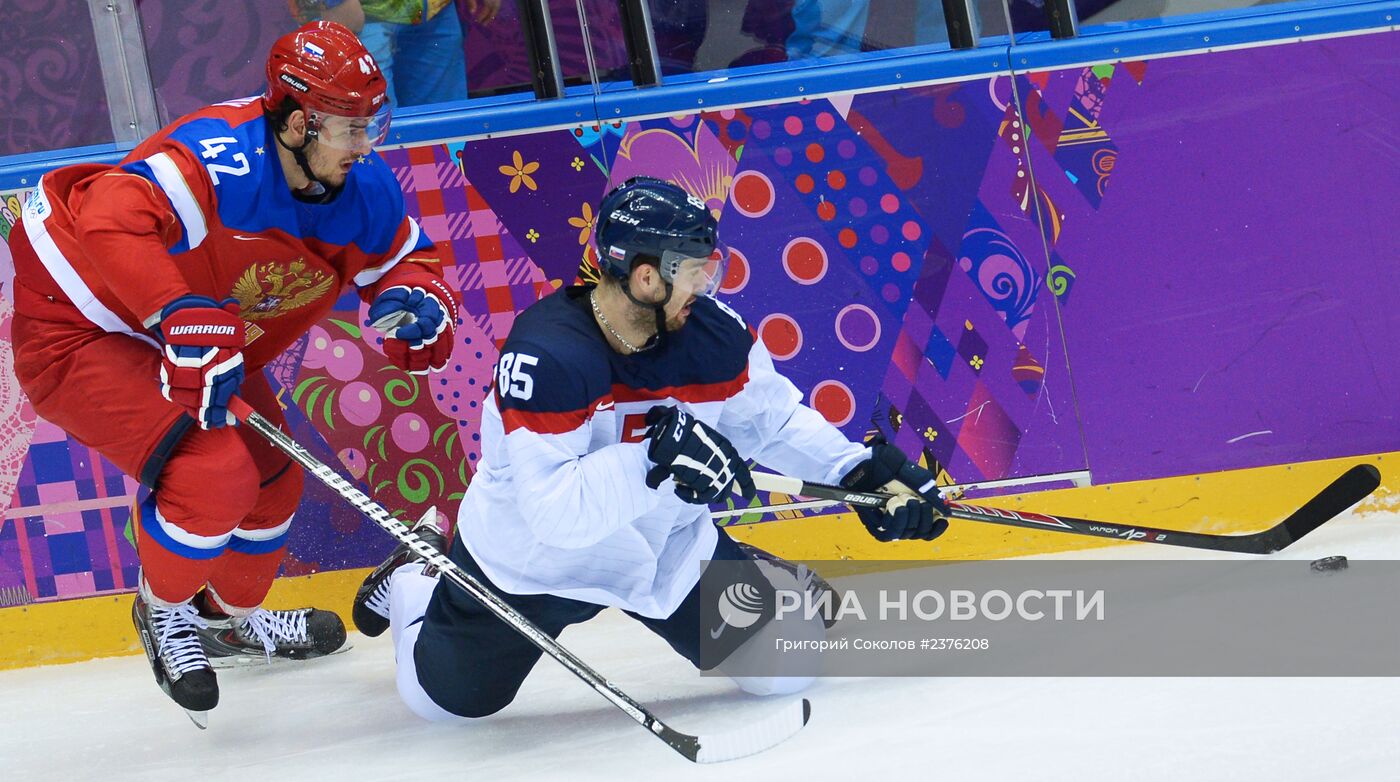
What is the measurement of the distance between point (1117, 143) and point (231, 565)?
2.24 meters

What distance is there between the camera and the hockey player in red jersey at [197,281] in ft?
8.29

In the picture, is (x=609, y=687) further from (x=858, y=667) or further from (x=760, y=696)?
(x=858, y=667)

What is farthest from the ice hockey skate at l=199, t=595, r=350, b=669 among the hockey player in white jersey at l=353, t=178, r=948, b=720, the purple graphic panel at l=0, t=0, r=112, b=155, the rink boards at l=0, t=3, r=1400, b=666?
the purple graphic panel at l=0, t=0, r=112, b=155

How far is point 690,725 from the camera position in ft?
8.25

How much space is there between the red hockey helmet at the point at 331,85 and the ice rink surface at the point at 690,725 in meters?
1.16

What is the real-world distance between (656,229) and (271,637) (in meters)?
1.55

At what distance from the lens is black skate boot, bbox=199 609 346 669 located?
10.4ft

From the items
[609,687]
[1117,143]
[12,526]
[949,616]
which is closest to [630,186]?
[609,687]

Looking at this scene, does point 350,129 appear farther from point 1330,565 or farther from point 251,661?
point 1330,565

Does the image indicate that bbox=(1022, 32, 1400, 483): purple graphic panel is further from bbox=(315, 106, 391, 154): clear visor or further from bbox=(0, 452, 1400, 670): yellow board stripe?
bbox=(315, 106, 391, 154): clear visor

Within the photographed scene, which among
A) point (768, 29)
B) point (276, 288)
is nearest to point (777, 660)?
point (276, 288)

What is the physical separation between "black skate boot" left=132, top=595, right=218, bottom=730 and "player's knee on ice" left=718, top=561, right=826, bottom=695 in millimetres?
1014

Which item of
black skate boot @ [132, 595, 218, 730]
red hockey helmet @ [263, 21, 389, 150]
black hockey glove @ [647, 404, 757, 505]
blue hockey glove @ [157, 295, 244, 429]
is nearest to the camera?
black hockey glove @ [647, 404, 757, 505]

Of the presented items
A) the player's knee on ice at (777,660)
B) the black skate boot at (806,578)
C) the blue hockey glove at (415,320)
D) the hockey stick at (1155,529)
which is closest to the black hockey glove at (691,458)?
the hockey stick at (1155,529)
